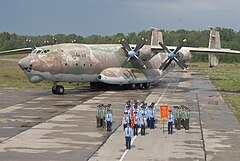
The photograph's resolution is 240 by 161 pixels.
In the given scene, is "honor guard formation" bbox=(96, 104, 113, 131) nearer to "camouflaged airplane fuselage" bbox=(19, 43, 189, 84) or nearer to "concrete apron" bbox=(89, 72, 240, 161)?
"concrete apron" bbox=(89, 72, 240, 161)

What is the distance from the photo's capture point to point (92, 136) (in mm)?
20094

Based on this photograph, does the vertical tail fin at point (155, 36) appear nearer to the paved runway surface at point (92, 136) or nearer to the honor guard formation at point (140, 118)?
the paved runway surface at point (92, 136)

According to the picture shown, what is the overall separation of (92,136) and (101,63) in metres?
21.5

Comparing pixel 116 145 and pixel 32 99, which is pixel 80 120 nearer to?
pixel 116 145

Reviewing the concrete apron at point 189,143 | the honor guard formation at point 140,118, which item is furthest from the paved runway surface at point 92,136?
the honor guard formation at point 140,118

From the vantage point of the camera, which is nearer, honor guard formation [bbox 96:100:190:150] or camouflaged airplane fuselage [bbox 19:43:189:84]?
honor guard formation [bbox 96:100:190:150]

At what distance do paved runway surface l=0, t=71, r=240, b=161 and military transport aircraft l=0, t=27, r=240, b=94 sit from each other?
3.97 m

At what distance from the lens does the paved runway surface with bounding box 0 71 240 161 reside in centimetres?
1644

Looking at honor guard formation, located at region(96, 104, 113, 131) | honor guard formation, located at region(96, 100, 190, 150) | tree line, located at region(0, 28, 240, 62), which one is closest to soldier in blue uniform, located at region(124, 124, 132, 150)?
honor guard formation, located at region(96, 100, 190, 150)

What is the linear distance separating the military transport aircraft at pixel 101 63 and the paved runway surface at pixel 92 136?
13.0ft

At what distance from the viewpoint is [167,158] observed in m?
15.8

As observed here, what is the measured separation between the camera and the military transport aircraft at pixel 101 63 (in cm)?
3666

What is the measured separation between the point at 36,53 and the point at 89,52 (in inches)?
219

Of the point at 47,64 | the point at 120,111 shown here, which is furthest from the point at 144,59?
the point at 120,111
